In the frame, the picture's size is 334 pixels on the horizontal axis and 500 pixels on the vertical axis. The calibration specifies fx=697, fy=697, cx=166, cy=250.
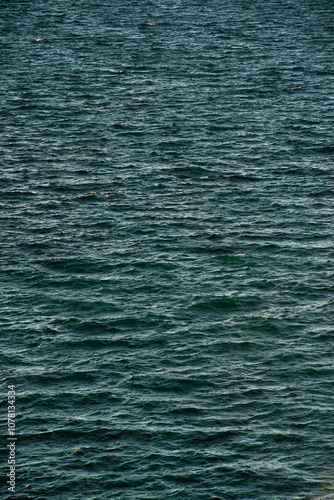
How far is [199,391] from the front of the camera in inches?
1344

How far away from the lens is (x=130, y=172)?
191 ft

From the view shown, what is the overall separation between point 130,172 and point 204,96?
65.0 feet

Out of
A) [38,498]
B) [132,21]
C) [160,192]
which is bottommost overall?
[38,498]

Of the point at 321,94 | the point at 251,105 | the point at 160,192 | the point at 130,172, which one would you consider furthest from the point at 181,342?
the point at 321,94

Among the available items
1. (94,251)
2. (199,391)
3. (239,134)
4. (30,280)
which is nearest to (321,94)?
(239,134)

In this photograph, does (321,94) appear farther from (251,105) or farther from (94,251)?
(94,251)

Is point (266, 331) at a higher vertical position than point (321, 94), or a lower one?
lower

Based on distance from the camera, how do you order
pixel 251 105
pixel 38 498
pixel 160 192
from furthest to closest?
1. pixel 251 105
2. pixel 160 192
3. pixel 38 498

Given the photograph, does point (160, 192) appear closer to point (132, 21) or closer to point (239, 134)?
point (239, 134)

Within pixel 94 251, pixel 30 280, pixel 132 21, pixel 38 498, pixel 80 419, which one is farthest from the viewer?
pixel 132 21

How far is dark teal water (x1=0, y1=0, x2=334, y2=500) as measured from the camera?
1195 inches

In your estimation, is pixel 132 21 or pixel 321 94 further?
pixel 132 21

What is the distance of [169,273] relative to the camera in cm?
4428

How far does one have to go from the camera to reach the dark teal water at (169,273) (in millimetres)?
30344
